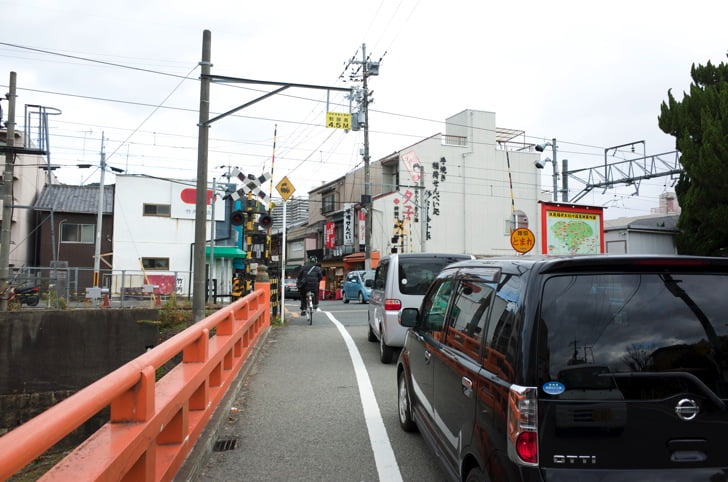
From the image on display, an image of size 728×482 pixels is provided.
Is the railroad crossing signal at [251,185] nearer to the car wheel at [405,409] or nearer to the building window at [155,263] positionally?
the car wheel at [405,409]

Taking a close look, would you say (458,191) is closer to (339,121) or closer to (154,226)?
(154,226)

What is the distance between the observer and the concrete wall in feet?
55.2

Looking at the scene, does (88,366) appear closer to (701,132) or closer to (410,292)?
(410,292)

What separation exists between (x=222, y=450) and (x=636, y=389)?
3.76 m

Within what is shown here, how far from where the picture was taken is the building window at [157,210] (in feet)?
99.9

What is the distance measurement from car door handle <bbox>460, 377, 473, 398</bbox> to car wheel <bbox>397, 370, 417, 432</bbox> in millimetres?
1973

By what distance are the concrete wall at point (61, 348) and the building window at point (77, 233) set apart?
17319mm

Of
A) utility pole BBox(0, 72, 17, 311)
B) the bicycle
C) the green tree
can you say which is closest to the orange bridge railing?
the bicycle

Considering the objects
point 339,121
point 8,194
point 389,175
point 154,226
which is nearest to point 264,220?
point 339,121

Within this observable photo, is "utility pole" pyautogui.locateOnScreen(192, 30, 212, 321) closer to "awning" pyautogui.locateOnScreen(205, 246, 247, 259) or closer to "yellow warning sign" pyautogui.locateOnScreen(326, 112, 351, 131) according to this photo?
"yellow warning sign" pyautogui.locateOnScreen(326, 112, 351, 131)

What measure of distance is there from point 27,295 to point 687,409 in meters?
21.7

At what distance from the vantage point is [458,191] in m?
39.9

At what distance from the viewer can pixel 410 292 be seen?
866cm

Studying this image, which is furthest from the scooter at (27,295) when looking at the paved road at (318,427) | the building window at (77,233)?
the building window at (77,233)
